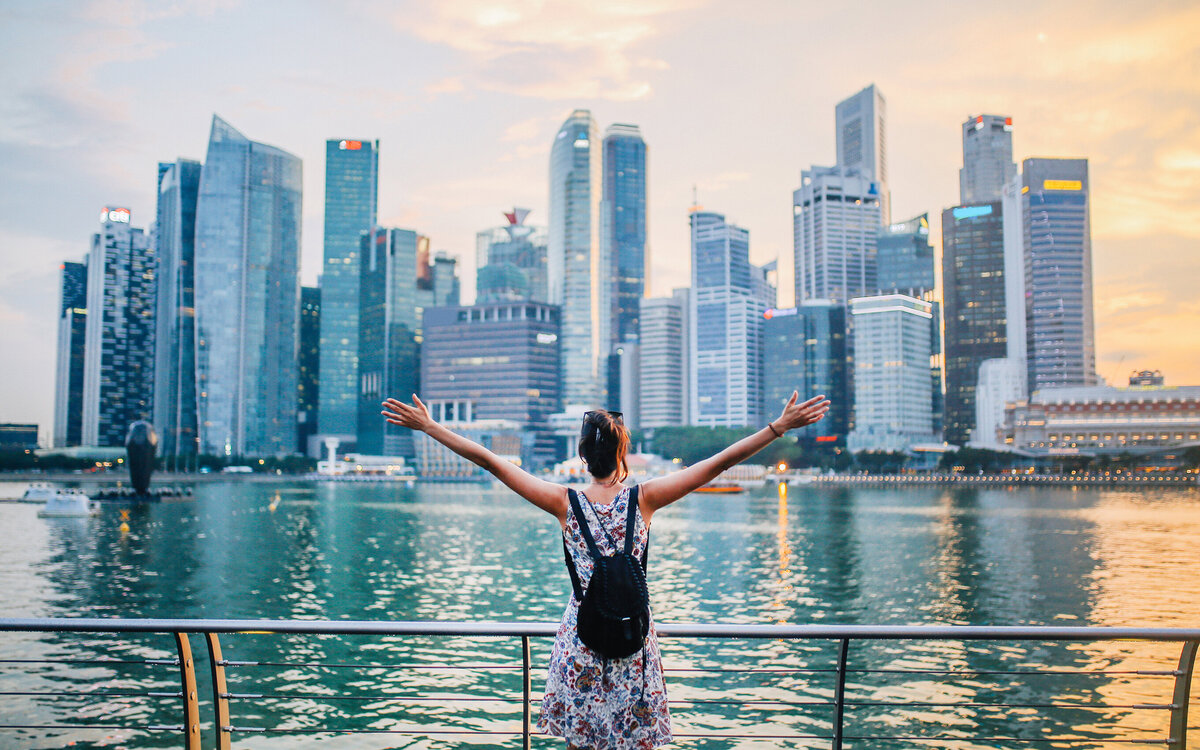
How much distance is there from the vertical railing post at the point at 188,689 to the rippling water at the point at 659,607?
631 millimetres

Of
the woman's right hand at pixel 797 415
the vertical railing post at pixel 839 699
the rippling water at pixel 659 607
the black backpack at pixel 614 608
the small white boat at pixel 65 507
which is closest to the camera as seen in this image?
the black backpack at pixel 614 608

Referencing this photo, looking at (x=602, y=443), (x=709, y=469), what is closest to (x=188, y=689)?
(x=602, y=443)

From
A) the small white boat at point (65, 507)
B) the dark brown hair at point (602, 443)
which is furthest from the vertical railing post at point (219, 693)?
the small white boat at point (65, 507)

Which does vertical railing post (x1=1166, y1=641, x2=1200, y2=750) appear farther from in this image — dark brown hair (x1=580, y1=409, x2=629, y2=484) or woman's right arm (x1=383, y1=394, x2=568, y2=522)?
woman's right arm (x1=383, y1=394, x2=568, y2=522)

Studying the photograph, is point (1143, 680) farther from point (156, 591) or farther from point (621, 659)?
point (156, 591)

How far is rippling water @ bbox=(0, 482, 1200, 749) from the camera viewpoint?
15.7 metres

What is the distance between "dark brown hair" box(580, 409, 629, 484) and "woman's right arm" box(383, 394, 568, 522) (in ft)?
0.65

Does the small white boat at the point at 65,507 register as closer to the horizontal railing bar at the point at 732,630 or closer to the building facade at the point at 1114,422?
the horizontal railing bar at the point at 732,630

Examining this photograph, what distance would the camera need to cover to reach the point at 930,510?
278 feet

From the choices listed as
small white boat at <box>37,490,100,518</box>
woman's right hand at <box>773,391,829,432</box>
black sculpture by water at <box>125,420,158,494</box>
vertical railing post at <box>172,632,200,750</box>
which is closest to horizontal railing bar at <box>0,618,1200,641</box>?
vertical railing post at <box>172,632,200,750</box>

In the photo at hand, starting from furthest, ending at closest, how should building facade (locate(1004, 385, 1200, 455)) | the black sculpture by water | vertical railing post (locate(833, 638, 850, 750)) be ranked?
1. building facade (locate(1004, 385, 1200, 455))
2. the black sculpture by water
3. vertical railing post (locate(833, 638, 850, 750))

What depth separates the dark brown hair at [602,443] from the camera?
13.1 feet

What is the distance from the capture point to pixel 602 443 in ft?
13.1

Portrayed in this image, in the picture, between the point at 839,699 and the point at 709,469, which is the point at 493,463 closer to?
the point at 709,469
